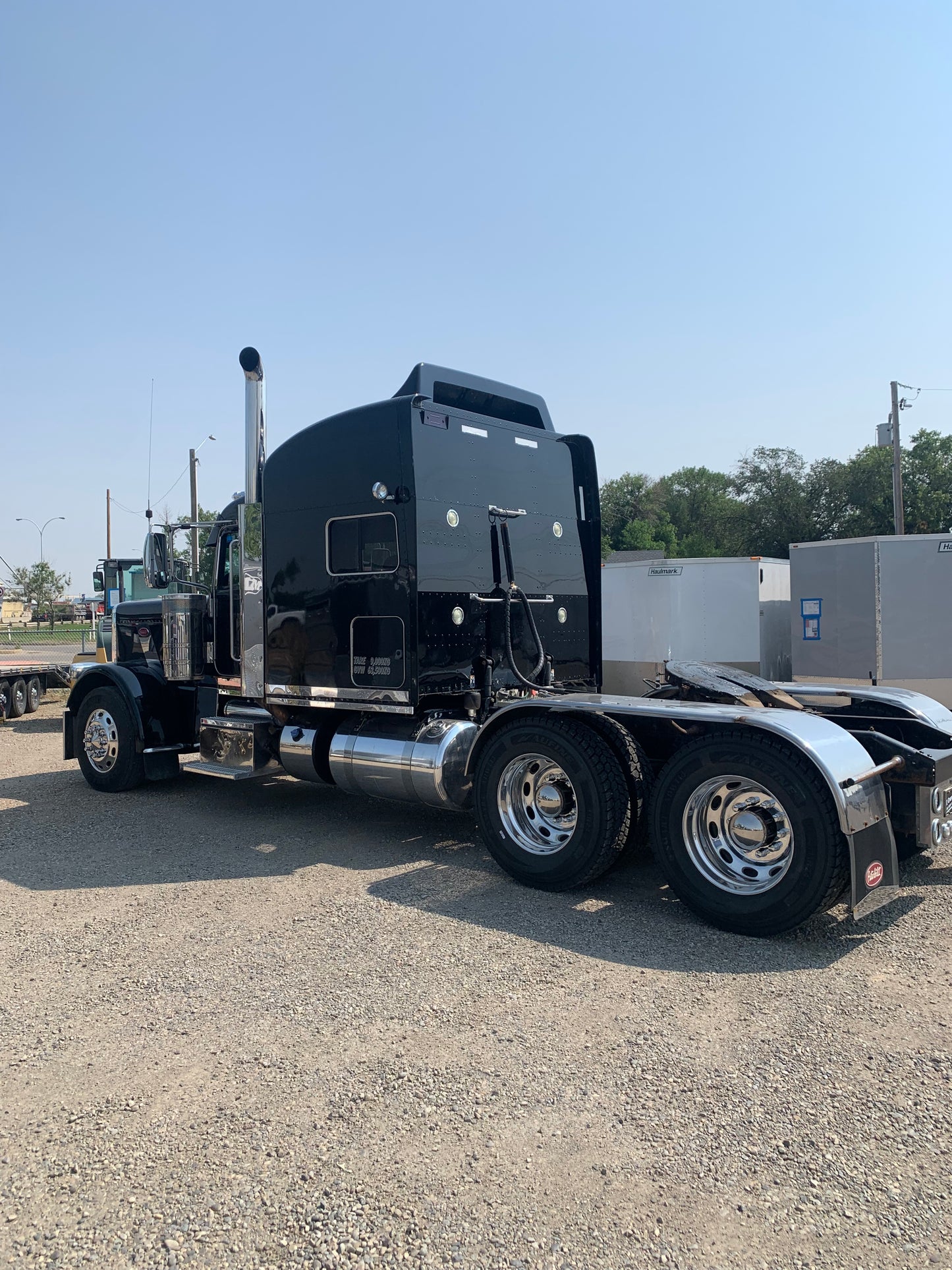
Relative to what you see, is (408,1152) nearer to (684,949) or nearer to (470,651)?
(684,949)

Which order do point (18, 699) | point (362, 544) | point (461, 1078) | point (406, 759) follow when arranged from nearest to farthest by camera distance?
point (461, 1078)
point (406, 759)
point (362, 544)
point (18, 699)

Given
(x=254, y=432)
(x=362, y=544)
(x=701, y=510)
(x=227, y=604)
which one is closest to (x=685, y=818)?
(x=362, y=544)

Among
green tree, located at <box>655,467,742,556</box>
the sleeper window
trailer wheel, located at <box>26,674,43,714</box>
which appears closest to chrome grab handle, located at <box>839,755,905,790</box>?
the sleeper window

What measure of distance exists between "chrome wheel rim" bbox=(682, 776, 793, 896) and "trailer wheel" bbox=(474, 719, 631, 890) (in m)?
0.51

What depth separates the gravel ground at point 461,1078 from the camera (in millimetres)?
2557

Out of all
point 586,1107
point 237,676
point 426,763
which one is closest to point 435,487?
point 426,763

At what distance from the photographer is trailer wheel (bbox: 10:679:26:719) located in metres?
16.5

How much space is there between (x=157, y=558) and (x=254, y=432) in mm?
1925

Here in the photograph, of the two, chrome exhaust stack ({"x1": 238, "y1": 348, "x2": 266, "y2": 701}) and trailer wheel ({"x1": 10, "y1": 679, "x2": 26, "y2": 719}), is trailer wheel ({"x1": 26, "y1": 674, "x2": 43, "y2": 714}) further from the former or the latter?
chrome exhaust stack ({"x1": 238, "y1": 348, "x2": 266, "y2": 701})

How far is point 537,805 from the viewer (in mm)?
5805

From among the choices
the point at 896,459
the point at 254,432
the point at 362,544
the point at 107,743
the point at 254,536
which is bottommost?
the point at 107,743

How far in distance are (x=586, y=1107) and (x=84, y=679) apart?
739cm

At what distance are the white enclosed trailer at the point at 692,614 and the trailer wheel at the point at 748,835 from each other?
32.3 feet

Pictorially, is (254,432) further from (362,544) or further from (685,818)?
(685,818)
